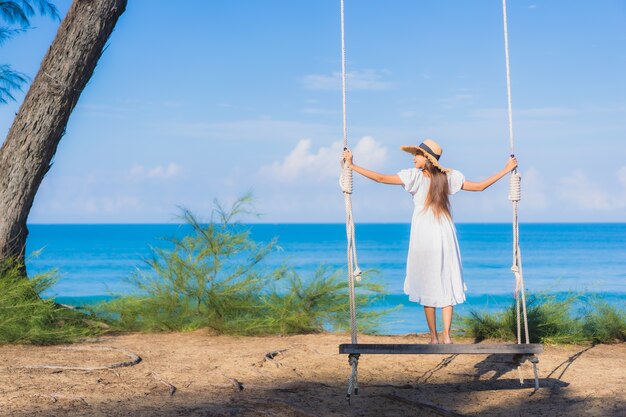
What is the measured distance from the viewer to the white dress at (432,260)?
240 inches

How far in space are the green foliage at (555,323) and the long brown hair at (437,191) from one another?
247cm

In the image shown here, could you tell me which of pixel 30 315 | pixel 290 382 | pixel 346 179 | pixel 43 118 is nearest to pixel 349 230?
pixel 346 179

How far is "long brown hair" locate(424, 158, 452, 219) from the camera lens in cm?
615

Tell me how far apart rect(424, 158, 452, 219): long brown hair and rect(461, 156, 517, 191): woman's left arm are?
0.58 feet

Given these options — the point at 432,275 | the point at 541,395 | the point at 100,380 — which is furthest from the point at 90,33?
the point at 541,395

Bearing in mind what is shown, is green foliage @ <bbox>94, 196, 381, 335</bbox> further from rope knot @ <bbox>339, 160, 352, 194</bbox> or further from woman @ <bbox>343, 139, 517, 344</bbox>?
rope knot @ <bbox>339, 160, 352, 194</bbox>

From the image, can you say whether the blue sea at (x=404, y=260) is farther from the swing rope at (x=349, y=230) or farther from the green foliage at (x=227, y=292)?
the swing rope at (x=349, y=230)

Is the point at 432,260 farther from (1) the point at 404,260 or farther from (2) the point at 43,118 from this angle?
(1) the point at 404,260

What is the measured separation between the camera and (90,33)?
870 centimetres

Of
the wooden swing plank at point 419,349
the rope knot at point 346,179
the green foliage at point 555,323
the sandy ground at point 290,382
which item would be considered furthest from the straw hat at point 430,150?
the green foliage at point 555,323

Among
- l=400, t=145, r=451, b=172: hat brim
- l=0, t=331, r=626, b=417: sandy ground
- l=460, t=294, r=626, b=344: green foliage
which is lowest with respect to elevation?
l=0, t=331, r=626, b=417: sandy ground

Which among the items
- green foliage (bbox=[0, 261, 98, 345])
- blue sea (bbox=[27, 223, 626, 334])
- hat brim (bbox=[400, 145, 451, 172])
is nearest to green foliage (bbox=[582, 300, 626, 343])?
hat brim (bbox=[400, 145, 451, 172])

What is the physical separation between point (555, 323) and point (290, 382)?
3.33 metres

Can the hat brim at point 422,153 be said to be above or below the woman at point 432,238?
above
